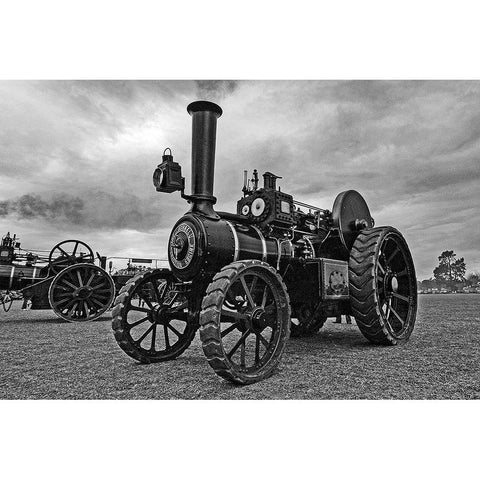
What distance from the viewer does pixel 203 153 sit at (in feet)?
10.2

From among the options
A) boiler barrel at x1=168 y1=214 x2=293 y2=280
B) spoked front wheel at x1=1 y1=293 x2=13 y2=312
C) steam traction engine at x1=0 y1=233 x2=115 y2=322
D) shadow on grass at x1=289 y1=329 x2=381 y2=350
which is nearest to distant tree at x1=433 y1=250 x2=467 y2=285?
shadow on grass at x1=289 y1=329 x2=381 y2=350

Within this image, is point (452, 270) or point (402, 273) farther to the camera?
point (402, 273)

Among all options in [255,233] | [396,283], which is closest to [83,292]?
[255,233]

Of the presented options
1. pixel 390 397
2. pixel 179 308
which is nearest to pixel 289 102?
pixel 179 308

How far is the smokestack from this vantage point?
10.1ft

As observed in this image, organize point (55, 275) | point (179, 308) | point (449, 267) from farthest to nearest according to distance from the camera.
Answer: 1. point (55, 275)
2. point (449, 267)
3. point (179, 308)

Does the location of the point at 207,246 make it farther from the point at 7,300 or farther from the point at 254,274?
the point at 7,300

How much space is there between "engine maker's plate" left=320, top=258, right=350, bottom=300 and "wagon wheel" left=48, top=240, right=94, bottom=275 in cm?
452

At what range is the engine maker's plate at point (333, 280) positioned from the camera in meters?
3.51

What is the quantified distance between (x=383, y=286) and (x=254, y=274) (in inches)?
79.5

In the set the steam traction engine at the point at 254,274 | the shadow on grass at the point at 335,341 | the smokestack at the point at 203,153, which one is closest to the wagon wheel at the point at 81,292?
the steam traction engine at the point at 254,274

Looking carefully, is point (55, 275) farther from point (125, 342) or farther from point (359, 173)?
point (359, 173)

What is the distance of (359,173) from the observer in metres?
3.67

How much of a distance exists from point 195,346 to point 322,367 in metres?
1.45
